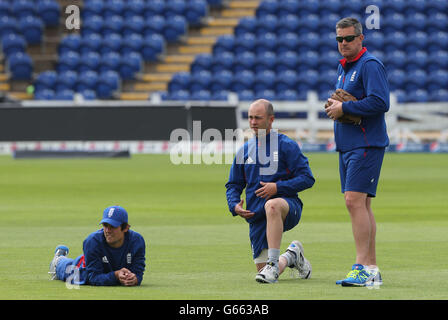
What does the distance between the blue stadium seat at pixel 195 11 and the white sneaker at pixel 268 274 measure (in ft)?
126

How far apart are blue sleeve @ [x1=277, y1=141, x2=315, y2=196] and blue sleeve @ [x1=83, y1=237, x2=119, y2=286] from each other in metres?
1.78

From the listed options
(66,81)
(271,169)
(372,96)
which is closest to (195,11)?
(66,81)

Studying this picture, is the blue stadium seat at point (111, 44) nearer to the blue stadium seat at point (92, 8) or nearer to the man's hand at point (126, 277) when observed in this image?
the blue stadium seat at point (92, 8)

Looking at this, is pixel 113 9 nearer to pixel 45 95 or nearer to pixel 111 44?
pixel 111 44

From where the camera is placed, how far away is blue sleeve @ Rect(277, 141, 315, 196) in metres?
9.08

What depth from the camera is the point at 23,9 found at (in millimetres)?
45969

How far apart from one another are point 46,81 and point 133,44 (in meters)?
4.43

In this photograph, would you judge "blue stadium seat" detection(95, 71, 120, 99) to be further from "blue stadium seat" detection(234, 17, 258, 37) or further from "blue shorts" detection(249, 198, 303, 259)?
"blue shorts" detection(249, 198, 303, 259)

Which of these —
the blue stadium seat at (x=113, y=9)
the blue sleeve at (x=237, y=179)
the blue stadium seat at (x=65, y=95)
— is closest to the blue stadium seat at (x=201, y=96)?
the blue stadium seat at (x=65, y=95)

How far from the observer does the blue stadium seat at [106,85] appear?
139ft
